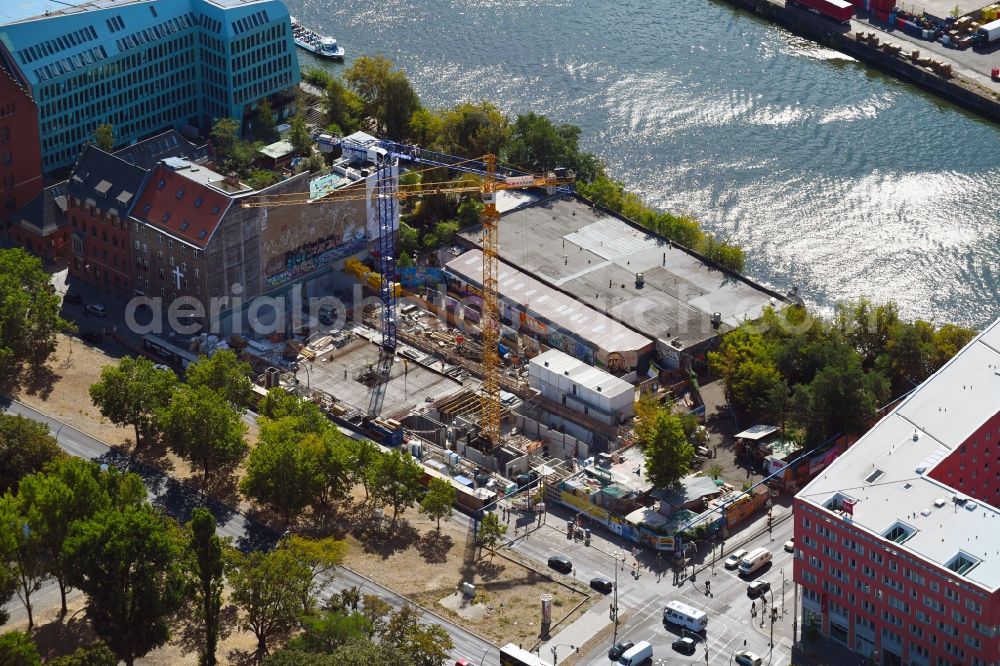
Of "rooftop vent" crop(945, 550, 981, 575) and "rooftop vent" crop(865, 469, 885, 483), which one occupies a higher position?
"rooftop vent" crop(865, 469, 885, 483)

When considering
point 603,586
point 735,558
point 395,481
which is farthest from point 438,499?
point 735,558

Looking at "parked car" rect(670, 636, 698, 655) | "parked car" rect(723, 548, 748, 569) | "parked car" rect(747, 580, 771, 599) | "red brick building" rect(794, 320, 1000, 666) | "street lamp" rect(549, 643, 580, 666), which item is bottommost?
"street lamp" rect(549, 643, 580, 666)

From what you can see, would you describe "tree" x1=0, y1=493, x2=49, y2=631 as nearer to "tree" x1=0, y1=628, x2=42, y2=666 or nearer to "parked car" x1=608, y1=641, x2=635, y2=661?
"tree" x1=0, y1=628, x2=42, y2=666

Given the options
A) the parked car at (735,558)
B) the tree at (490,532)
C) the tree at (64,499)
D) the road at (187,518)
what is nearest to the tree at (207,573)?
the tree at (64,499)

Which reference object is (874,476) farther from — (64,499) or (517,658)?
(64,499)

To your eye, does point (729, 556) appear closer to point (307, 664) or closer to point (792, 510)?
point (792, 510)

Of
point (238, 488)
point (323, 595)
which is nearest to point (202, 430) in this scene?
point (238, 488)

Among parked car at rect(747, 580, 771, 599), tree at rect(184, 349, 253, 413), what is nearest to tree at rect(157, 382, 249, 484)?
tree at rect(184, 349, 253, 413)
